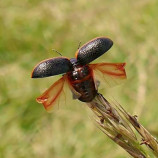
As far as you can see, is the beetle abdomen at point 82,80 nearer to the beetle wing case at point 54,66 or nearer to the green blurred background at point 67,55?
the beetle wing case at point 54,66

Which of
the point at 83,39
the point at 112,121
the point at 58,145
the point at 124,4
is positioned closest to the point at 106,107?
the point at 112,121

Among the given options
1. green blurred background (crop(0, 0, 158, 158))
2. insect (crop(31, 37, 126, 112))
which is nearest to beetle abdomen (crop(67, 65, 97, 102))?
insect (crop(31, 37, 126, 112))

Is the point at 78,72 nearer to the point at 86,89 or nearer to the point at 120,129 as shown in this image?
the point at 86,89

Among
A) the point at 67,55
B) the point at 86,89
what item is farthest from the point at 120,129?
the point at 67,55

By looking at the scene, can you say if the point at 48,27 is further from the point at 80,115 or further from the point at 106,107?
the point at 106,107

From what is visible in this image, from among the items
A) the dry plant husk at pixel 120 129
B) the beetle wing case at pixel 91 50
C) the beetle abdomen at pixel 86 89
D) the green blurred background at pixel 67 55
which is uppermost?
the green blurred background at pixel 67 55

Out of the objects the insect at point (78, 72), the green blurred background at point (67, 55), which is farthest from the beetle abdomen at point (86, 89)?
the green blurred background at point (67, 55)

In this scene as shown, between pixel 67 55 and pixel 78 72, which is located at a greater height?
pixel 67 55

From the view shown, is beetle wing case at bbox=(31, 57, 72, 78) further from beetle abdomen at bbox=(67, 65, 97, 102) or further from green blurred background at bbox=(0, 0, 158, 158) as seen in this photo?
green blurred background at bbox=(0, 0, 158, 158)
